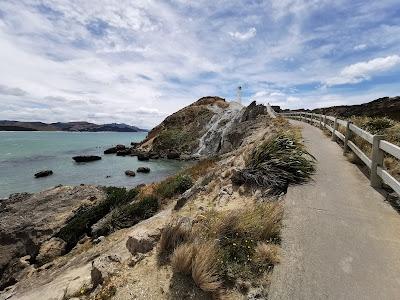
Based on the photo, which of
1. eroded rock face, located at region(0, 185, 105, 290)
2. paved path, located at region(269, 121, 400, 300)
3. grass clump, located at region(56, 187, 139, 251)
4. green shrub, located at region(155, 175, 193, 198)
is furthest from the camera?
green shrub, located at region(155, 175, 193, 198)

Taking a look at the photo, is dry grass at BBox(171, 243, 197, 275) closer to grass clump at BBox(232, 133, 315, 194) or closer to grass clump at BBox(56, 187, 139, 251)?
grass clump at BBox(232, 133, 315, 194)

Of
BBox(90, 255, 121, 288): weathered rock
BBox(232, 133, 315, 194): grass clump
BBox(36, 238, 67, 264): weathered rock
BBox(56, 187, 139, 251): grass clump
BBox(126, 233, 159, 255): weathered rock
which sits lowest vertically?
BBox(36, 238, 67, 264): weathered rock

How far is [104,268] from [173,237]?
1252 millimetres

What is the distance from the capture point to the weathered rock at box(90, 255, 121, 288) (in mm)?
5570

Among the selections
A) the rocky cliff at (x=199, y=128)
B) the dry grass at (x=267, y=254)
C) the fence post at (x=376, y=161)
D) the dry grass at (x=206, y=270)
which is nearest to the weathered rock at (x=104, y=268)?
the dry grass at (x=206, y=270)

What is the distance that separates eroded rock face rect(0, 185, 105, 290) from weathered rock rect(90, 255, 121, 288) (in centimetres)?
738

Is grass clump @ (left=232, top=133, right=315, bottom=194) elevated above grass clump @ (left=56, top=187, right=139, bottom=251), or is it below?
above

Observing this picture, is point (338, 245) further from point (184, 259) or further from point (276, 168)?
point (276, 168)

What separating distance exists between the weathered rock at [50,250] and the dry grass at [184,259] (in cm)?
900

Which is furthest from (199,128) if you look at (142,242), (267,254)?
(267,254)

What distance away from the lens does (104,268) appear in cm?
575

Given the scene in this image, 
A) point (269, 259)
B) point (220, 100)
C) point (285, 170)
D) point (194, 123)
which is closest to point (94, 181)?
point (285, 170)

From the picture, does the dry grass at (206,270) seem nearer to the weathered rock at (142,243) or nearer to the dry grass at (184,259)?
the dry grass at (184,259)

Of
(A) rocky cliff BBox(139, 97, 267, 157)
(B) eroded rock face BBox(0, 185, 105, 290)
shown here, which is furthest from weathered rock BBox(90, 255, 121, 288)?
(A) rocky cliff BBox(139, 97, 267, 157)
